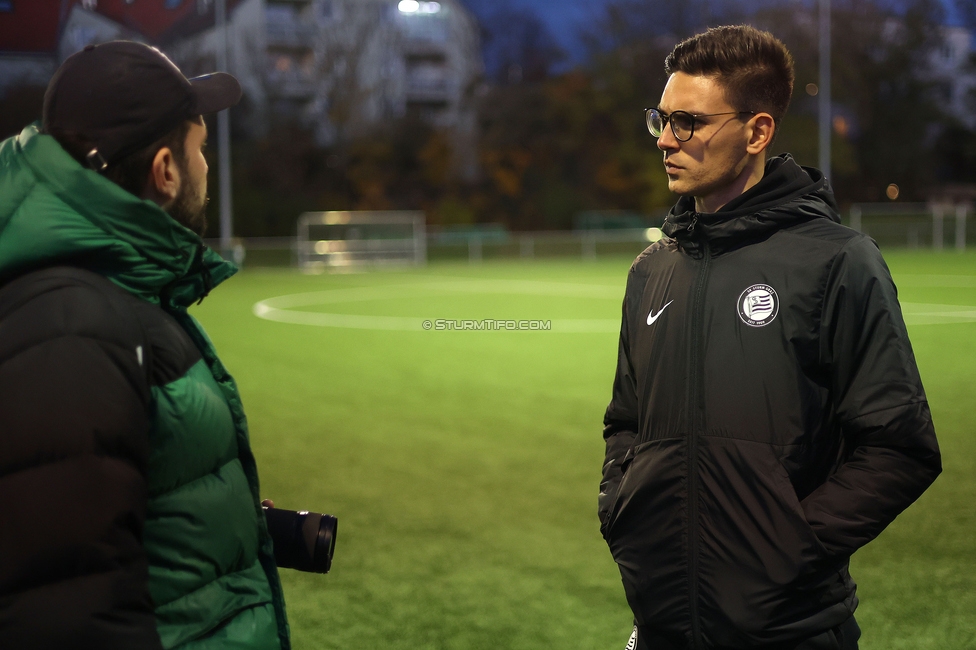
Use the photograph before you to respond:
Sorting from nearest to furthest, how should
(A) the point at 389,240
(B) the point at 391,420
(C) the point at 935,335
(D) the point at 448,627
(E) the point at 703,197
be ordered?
1. (E) the point at 703,197
2. (D) the point at 448,627
3. (B) the point at 391,420
4. (C) the point at 935,335
5. (A) the point at 389,240

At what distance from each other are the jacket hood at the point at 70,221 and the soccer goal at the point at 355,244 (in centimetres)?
3112

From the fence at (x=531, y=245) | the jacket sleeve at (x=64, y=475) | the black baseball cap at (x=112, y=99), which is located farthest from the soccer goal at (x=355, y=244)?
the jacket sleeve at (x=64, y=475)

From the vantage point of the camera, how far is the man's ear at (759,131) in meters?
2.83

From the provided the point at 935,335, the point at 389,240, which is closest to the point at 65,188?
the point at 935,335

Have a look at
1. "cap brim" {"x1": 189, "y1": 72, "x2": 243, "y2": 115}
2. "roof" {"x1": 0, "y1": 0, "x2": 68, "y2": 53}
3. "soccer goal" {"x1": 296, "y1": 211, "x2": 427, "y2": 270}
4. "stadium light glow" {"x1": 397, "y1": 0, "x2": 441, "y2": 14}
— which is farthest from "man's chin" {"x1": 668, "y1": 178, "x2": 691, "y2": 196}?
"stadium light glow" {"x1": 397, "y1": 0, "x2": 441, "y2": 14}

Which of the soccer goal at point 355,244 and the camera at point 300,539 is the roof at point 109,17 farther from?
the camera at point 300,539

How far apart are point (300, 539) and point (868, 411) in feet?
4.45

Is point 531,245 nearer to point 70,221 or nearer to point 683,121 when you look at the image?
point 683,121

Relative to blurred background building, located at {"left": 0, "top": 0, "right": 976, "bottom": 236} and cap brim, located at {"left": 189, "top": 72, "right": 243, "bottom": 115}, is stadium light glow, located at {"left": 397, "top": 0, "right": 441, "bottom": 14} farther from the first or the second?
cap brim, located at {"left": 189, "top": 72, "right": 243, "bottom": 115}

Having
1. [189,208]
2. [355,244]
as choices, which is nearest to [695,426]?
[189,208]

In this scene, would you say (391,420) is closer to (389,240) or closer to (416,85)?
(389,240)

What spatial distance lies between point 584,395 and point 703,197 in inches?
293

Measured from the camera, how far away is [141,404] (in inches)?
70.5

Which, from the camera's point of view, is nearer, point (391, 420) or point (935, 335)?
point (391, 420)
